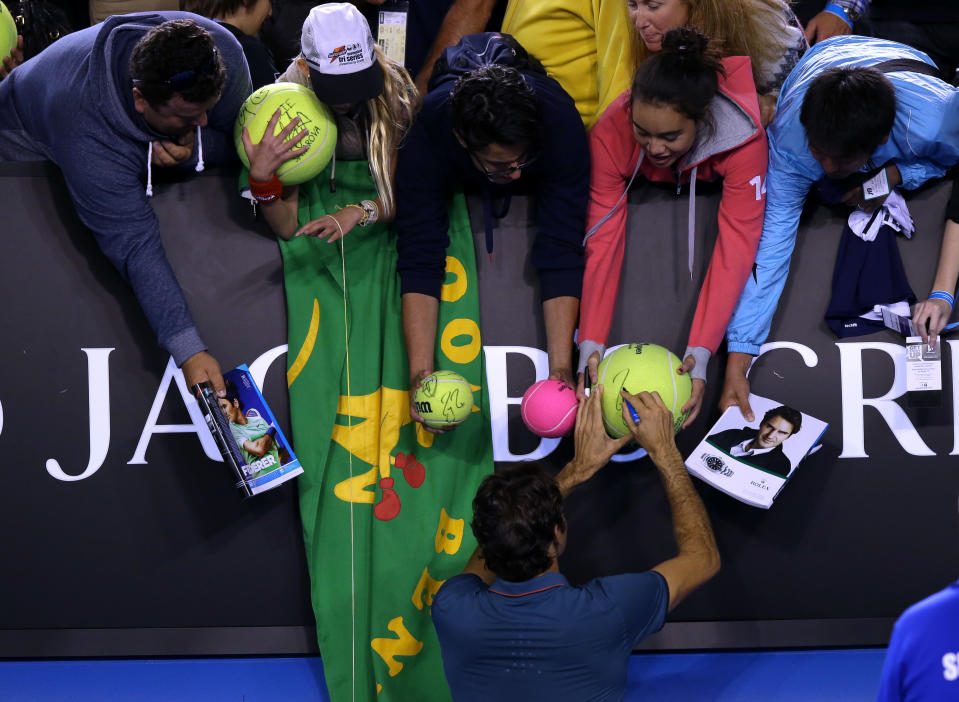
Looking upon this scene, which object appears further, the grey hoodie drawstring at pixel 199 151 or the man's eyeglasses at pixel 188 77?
the grey hoodie drawstring at pixel 199 151

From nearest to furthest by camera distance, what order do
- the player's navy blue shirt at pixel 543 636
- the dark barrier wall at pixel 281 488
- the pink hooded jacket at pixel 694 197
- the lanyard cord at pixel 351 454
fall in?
the player's navy blue shirt at pixel 543 636, the pink hooded jacket at pixel 694 197, the lanyard cord at pixel 351 454, the dark barrier wall at pixel 281 488

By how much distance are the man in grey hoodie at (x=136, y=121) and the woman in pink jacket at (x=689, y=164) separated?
0.98m

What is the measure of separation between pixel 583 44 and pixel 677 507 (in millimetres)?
1323

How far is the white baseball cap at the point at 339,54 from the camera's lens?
2443 millimetres

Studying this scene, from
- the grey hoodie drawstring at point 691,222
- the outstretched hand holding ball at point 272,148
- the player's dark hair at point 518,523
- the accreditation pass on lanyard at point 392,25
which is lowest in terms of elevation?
the player's dark hair at point 518,523

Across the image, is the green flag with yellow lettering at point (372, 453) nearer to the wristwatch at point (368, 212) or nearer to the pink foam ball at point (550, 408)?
the wristwatch at point (368, 212)

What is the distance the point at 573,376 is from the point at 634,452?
27cm

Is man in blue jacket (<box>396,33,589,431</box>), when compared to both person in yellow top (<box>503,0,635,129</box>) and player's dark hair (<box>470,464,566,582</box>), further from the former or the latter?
player's dark hair (<box>470,464,566,582</box>)

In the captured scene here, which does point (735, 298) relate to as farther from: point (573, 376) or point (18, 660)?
point (18, 660)

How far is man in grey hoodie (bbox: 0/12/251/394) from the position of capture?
2365 mm

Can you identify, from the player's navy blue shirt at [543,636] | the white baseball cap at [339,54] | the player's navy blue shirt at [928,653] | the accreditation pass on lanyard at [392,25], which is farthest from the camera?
the accreditation pass on lanyard at [392,25]

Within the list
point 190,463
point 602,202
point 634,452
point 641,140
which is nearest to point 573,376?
point 634,452

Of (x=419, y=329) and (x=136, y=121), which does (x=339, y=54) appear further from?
(x=419, y=329)

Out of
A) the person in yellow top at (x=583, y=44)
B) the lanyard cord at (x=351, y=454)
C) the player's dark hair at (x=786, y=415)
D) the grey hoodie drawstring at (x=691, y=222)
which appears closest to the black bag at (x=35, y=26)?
the lanyard cord at (x=351, y=454)
